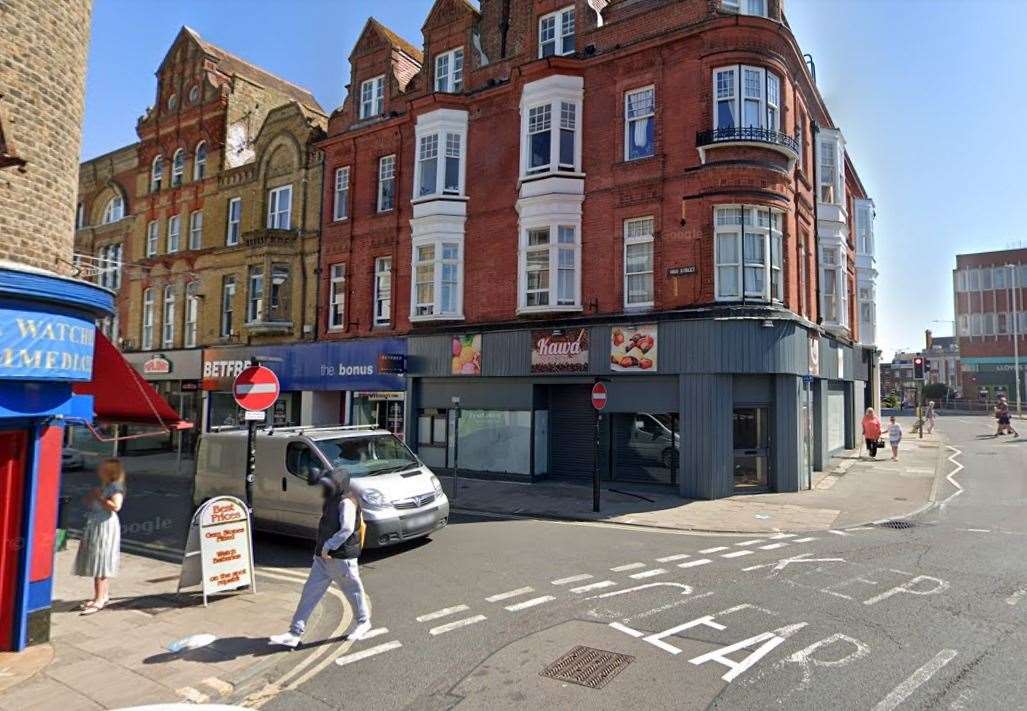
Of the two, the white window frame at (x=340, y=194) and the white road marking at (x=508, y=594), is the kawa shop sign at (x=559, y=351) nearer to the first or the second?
the white road marking at (x=508, y=594)

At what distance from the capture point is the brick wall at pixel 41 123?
6094mm

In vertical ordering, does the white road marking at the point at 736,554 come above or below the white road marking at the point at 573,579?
above

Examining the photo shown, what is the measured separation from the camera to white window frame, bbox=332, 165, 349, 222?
2378 centimetres

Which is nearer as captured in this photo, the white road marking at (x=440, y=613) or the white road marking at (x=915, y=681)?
the white road marking at (x=915, y=681)

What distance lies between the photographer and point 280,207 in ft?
83.9

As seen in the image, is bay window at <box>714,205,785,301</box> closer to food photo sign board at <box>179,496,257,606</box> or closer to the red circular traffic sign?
the red circular traffic sign

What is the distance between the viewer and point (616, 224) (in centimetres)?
1758

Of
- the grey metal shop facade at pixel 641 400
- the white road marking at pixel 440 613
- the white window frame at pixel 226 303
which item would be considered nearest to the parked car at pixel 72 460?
the white window frame at pixel 226 303

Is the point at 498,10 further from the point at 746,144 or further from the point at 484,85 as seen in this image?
the point at 746,144

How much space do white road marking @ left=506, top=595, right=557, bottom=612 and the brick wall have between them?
5920 mm

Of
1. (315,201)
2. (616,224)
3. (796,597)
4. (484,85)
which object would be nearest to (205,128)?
(315,201)

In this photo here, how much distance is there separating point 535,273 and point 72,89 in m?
12.9

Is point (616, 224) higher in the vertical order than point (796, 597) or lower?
higher

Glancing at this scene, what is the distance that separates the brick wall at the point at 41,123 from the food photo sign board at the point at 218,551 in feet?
10.4
